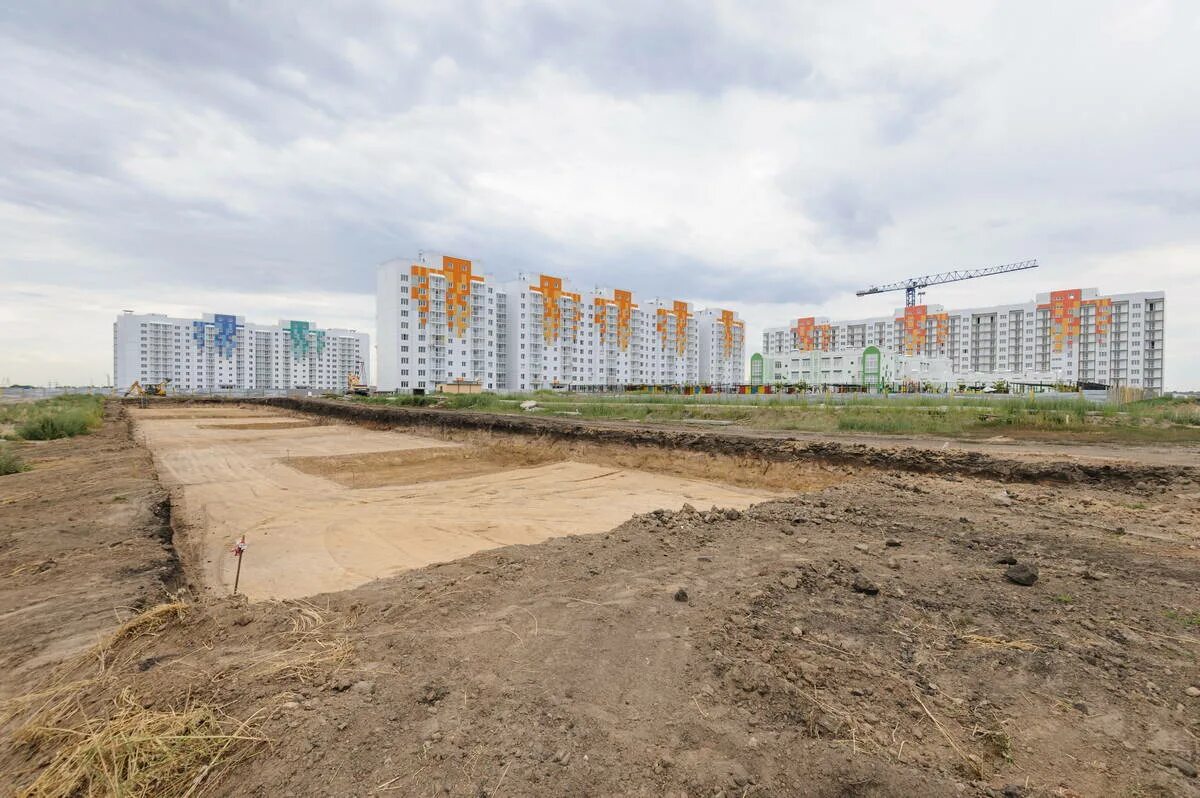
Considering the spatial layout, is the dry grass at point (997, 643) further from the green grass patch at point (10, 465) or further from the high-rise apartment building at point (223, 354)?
the high-rise apartment building at point (223, 354)

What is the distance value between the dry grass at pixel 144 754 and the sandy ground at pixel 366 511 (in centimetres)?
406

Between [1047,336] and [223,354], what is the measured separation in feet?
542

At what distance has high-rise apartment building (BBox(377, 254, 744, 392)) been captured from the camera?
2827 inches

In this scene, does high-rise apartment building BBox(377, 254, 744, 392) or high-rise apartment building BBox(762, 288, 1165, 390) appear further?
high-rise apartment building BBox(762, 288, 1165, 390)

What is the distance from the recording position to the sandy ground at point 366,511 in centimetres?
746

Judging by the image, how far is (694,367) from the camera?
370 ft

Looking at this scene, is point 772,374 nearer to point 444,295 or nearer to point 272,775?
point 444,295

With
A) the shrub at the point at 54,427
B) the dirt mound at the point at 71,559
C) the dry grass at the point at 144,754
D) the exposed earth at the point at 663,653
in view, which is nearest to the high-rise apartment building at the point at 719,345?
the shrub at the point at 54,427

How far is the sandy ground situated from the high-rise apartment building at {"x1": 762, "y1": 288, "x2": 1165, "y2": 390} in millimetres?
79110

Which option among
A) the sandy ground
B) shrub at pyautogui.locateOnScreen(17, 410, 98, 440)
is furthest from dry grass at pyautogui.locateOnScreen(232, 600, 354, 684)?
shrub at pyautogui.locateOnScreen(17, 410, 98, 440)

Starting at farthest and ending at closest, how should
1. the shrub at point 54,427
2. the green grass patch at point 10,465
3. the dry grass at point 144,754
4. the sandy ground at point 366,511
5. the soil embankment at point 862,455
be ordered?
the shrub at point 54,427 → the green grass patch at point 10,465 → the soil embankment at point 862,455 → the sandy ground at point 366,511 → the dry grass at point 144,754

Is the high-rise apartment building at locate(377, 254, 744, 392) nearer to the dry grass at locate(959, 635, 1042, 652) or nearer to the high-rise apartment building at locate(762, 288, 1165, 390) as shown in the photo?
the high-rise apartment building at locate(762, 288, 1165, 390)

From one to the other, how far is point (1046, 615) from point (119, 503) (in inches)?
503

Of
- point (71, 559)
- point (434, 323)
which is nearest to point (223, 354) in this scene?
point (434, 323)
